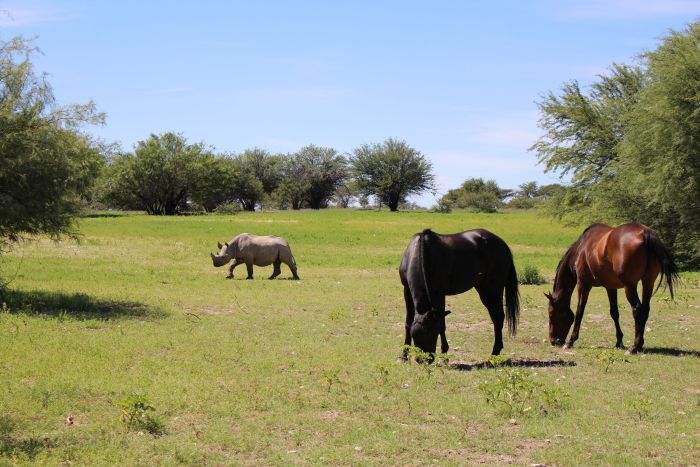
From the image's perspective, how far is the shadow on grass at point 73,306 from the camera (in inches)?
618

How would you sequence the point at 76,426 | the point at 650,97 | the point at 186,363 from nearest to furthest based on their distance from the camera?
the point at 76,426, the point at 186,363, the point at 650,97

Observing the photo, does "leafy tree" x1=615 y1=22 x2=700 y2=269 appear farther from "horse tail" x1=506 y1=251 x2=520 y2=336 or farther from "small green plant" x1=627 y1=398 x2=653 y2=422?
"small green plant" x1=627 y1=398 x2=653 y2=422

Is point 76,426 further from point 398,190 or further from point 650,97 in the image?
point 398,190

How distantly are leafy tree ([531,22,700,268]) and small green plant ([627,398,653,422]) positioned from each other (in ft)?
72.0

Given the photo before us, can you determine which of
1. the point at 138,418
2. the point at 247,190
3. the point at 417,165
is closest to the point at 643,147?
the point at 138,418

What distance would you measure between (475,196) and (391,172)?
1296 cm

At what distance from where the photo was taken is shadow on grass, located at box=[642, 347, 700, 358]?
41.0 ft

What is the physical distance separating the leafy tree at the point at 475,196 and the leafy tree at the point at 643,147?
42520mm

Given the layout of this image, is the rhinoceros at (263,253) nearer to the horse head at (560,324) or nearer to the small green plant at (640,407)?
the horse head at (560,324)

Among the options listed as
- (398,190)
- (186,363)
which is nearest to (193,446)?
(186,363)

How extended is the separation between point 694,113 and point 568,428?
23.1 metres

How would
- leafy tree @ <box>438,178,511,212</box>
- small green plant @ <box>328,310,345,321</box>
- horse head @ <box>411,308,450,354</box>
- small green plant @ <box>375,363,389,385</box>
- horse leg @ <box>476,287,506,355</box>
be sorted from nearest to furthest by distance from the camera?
small green plant @ <box>375,363,389,385</box>, horse head @ <box>411,308,450,354</box>, horse leg @ <box>476,287,506,355</box>, small green plant @ <box>328,310,345,321</box>, leafy tree @ <box>438,178,511,212</box>

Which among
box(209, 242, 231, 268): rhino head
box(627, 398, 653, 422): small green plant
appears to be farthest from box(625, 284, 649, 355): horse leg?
box(209, 242, 231, 268): rhino head

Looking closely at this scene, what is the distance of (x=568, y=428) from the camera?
8000 mm
